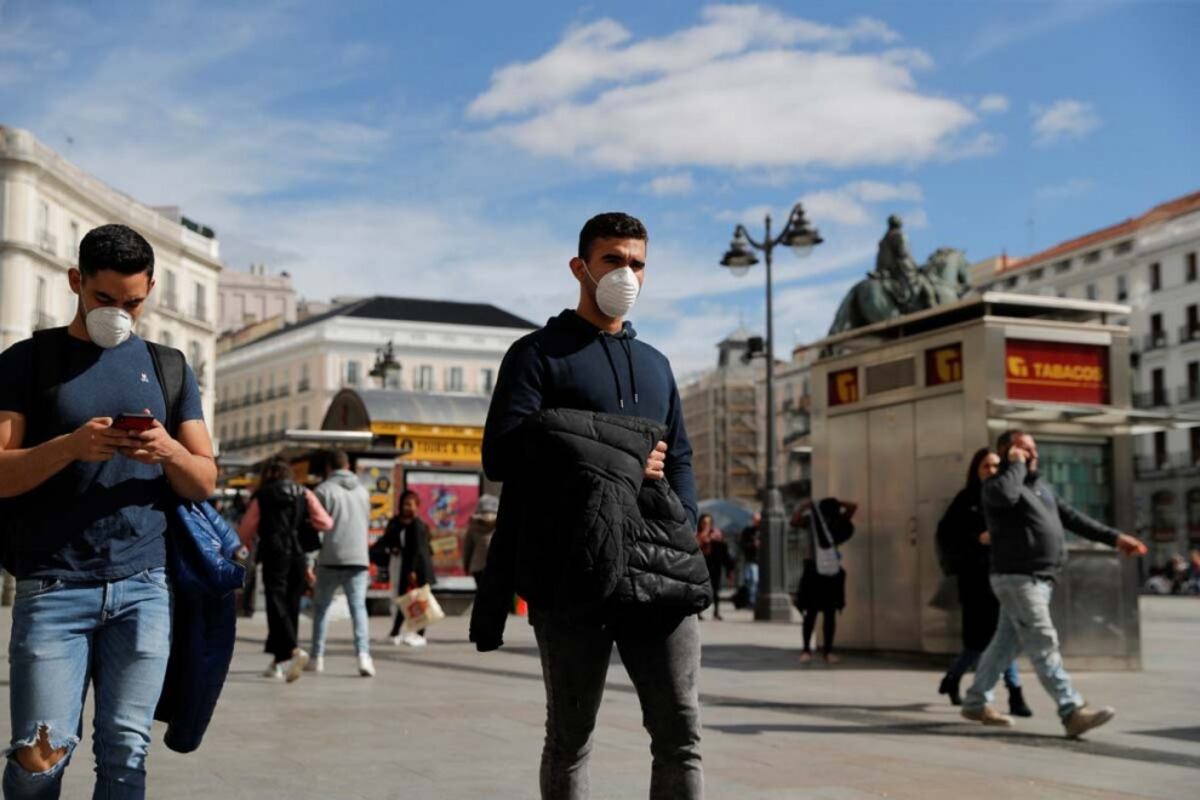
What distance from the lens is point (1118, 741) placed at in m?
8.21

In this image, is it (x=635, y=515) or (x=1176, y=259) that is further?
(x=1176, y=259)

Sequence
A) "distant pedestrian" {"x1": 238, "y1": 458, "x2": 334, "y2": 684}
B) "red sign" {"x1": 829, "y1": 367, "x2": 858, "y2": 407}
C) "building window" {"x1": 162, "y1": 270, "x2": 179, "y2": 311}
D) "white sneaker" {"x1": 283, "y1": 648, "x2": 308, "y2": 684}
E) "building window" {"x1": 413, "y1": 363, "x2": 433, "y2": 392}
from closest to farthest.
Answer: "white sneaker" {"x1": 283, "y1": 648, "x2": 308, "y2": 684}
"distant pedestrian" {"x1": 238, "y1": 458, "x2": 334, "y2": 684}
"red sign" {"x1": 829, "y1": 367, "x2": 858, "y2": 407}
"building window" {"x1": 162, "y1": 270, "x2": 179, "y2": 311}
"building window" {"x1": 413, "y1": 363, "x2": 433, "y2": 392}

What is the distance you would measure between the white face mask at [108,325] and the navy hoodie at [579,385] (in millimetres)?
968

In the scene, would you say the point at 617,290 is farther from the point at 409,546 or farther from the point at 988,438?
the point at 409,546

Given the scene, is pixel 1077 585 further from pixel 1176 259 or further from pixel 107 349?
pixel 1176 259

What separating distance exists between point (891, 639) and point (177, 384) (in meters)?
11.2

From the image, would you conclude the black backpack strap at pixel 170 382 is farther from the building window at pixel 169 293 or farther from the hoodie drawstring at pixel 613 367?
the building window at pixel 169 293

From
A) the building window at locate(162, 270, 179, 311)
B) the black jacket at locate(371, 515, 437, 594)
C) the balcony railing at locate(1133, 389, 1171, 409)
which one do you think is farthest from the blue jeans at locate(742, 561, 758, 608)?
the building window at locate(162, 270, 179, 311)

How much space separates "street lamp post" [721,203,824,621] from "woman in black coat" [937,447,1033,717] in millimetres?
13917

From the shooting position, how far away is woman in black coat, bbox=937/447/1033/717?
31.7 feet

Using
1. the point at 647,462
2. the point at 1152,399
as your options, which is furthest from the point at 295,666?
the point at 1152,399

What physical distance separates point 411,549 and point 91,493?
486 inches

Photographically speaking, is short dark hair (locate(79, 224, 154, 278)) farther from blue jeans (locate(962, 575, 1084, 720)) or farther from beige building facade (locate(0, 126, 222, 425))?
beige building facade (locate(0, 126, 222, 425))

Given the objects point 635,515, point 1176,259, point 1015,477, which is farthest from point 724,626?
point 1176,259
